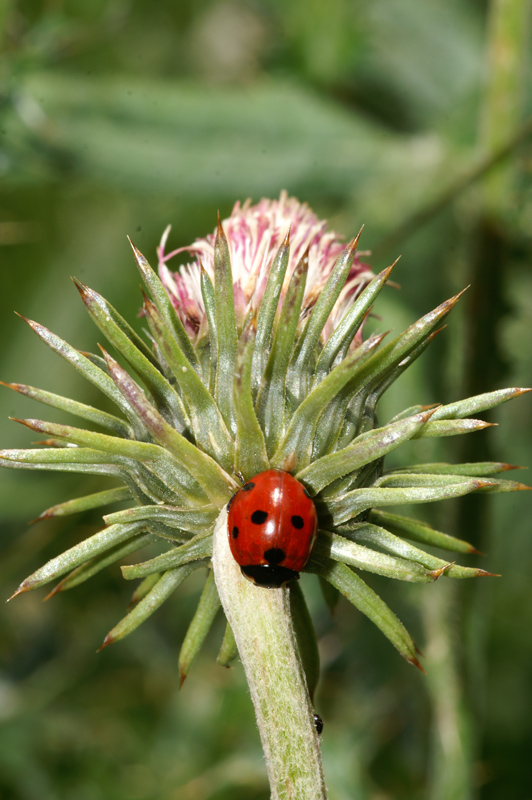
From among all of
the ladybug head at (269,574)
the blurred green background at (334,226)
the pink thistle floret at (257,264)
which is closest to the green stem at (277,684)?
the ladybug head at (269,574)

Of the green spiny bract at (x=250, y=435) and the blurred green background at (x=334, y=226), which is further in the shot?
the blurred green background at (x=334, y=226)

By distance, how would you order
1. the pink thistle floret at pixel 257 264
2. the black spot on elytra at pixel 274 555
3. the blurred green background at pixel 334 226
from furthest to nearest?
the blurred green background at pixel 334 226
the pink thistle floret at pixel 257 264
the black spot on elytra at pixel 274 555

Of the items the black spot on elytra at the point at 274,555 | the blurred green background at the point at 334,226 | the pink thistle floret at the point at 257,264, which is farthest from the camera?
the blurred green background at the point at 334,226

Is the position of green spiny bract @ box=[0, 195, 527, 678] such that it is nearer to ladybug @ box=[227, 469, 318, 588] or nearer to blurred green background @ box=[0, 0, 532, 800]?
ladybug @ box=[227, 469, 318, 588]

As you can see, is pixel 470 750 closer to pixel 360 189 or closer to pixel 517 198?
pixel 517 198

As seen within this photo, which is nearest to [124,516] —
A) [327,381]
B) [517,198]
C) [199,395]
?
[199,395]

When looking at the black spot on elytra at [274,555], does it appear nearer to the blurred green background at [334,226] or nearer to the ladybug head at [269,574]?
the ladybug head at [269,574]
